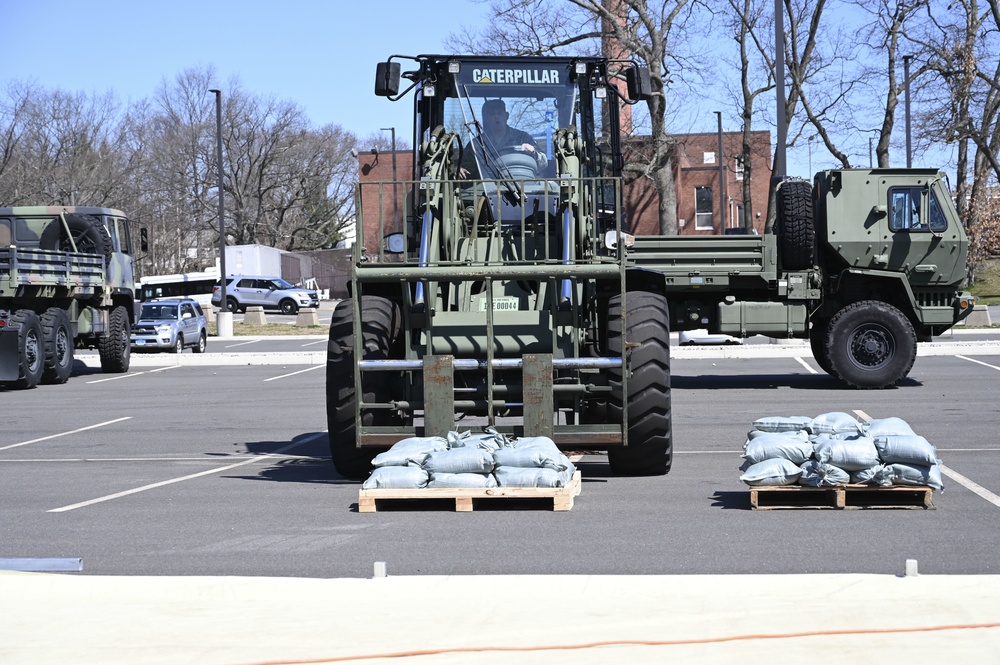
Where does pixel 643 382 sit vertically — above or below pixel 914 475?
above

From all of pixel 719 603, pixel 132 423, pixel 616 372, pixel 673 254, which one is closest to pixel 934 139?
pixel 673 254

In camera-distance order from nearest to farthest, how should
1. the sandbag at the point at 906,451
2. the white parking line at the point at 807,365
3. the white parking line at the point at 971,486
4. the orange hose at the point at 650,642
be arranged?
the orange hose at the point at 650,642
the sandbag at the point at 906,451
the white parking line at the point at 971,486
the white parking line at the point at 807,365

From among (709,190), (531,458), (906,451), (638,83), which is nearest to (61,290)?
(638,83)

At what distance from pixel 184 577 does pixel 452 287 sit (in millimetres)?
4543

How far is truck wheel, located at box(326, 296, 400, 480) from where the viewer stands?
10.2 m

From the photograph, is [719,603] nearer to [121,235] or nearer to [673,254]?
[673,254]

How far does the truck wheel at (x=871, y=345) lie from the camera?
64.7ft

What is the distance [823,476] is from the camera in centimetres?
891

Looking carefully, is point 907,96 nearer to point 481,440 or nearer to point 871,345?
point 871,345

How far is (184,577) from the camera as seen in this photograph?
6977mm

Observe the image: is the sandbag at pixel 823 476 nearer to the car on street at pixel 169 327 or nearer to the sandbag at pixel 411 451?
the sandbag at pixel 411 451

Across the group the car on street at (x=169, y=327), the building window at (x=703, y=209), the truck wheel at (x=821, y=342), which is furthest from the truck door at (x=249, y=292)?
the truck wheel at (x=821, y=342)

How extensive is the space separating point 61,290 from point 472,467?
17748 millimetres

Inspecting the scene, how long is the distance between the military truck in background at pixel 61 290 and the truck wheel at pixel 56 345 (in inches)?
0.8
